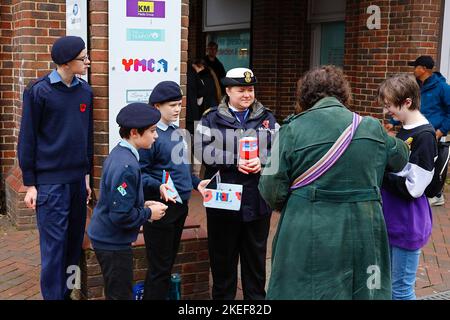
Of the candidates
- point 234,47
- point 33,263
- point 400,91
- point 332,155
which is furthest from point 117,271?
point 234,47

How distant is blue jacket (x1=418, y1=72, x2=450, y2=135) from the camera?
7254 mm

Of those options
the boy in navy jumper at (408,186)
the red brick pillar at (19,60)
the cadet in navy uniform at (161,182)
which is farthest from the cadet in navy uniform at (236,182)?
the red brick pillar at (19,60)

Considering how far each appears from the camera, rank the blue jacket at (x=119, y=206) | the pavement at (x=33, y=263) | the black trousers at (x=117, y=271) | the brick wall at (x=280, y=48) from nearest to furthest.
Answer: the blue jacket at (x=119, y=206), the black trousers at (x=117, y=271), the pavement at (x=33, y=263), the brick wall at (x=280, y=48)

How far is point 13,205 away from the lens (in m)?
6.53

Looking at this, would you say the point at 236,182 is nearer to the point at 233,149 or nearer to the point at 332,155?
the point at 233,149

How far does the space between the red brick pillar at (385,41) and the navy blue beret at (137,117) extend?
5.67 m

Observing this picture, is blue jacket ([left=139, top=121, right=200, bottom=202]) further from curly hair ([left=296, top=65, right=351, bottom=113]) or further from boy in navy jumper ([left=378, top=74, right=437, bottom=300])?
boy in navy jumper ([left=378, top=74, right=437, bottom=300])

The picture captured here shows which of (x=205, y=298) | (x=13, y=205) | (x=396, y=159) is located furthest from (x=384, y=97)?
(x=13, y=205)

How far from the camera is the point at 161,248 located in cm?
383

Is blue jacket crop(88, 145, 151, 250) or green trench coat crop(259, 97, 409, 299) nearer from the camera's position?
green trench coat crop(259, 97, 409, 299)

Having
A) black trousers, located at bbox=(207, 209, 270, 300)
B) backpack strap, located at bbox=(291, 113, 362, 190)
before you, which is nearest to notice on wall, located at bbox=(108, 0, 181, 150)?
black trousers, located at bbox=(207, 209, 270, 300)

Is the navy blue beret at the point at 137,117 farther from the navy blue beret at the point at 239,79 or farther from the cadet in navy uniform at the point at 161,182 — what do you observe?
the navy blue beret at the point at 239,79

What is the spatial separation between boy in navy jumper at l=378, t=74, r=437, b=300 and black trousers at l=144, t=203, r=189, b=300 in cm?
141

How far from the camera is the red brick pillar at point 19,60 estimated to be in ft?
19.1
